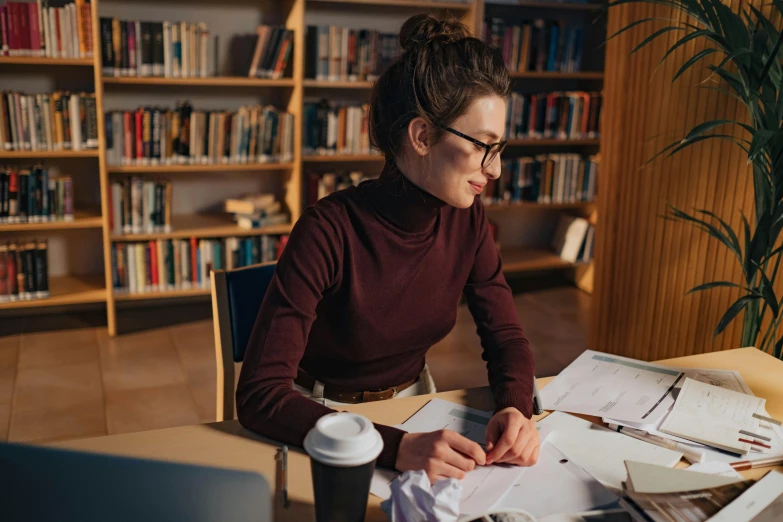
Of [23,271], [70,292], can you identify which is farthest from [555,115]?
[23,271]

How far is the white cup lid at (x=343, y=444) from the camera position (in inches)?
30.7

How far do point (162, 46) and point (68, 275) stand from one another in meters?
1.30

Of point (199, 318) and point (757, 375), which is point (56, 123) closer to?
point (199, 318)

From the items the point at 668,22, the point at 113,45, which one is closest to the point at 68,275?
the point at 113,45

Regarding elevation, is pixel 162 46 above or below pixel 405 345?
above

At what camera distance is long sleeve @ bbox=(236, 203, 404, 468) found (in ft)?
3.68

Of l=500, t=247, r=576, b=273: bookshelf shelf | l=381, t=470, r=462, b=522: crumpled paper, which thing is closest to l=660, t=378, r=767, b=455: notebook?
l=381, t=470, r=462, b=522: crumpled paper

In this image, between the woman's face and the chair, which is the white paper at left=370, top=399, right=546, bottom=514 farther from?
the chair

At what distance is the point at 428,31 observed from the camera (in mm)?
1337

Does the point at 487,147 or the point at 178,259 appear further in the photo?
the point at 178,259

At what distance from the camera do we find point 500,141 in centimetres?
130

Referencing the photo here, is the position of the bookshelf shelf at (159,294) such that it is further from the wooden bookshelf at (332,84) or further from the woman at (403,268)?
the woman at (403,268)

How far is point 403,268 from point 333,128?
2.56m

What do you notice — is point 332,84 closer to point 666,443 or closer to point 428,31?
point 428,31
